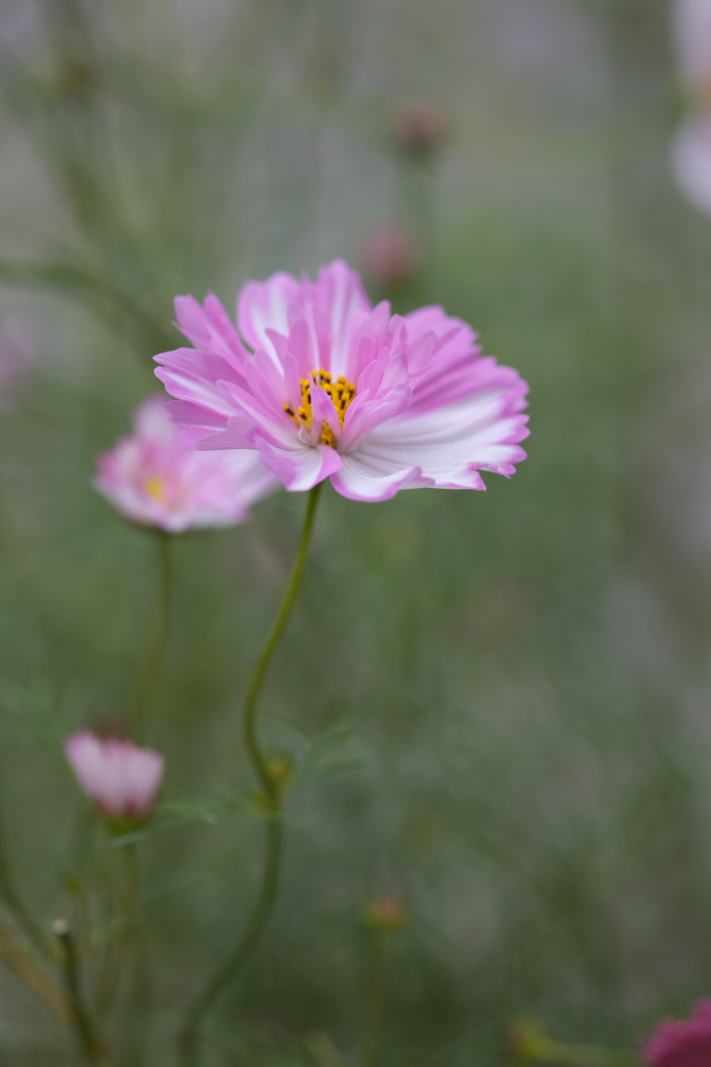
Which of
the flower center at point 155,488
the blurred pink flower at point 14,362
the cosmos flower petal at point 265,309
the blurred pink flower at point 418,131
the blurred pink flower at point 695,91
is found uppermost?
the blurred pink flower at point 695,91

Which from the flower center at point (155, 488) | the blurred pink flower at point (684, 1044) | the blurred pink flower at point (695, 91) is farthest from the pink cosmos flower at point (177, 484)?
the blurred pink flower at point (695, 91)

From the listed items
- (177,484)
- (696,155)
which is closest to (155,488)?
(177,484)

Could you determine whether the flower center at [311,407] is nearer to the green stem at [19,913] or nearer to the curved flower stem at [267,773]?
the curved flower stem at [267,773]

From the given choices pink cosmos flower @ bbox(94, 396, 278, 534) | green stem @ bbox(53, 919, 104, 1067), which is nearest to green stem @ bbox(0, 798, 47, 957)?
green stem @ bbox(53, 919, 104, 1067)

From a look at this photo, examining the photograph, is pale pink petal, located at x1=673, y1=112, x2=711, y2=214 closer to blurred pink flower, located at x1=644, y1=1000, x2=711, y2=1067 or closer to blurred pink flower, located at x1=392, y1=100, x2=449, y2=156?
blurred pink flower, located at x1=392, y1=100, x2=449, y2=156

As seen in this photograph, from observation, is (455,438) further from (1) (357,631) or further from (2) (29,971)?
(1) (357,631)

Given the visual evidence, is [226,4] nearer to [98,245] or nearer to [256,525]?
[98,245]
